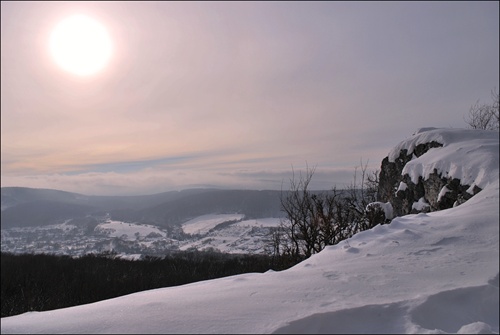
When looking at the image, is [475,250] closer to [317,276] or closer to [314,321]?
[317,276]

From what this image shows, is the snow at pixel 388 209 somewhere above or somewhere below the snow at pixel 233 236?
above

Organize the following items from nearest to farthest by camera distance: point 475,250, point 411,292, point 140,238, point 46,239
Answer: point 411,292
point 475,250
point 140,238
point 46,239

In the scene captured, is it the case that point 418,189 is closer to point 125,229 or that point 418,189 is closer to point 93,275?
point 93,275

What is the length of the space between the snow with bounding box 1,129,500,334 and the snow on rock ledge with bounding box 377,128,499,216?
1.22 metres

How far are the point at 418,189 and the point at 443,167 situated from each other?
3.53 feet

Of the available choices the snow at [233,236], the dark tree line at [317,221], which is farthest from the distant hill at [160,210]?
the dark tree line at [317,221]

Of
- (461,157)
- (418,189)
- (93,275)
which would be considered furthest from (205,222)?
(461,157)

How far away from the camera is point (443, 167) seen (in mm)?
6031

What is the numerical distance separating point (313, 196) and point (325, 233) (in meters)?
1.20

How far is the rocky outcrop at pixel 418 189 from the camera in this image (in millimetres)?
5547

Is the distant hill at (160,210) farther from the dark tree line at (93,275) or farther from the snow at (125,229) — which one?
the dark tree line at (93,275)

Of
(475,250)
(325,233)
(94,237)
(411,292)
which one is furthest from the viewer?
(94,237)

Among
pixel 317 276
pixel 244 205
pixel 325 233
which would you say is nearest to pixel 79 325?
pixel 317 276

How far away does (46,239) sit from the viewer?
89750 millimetres
